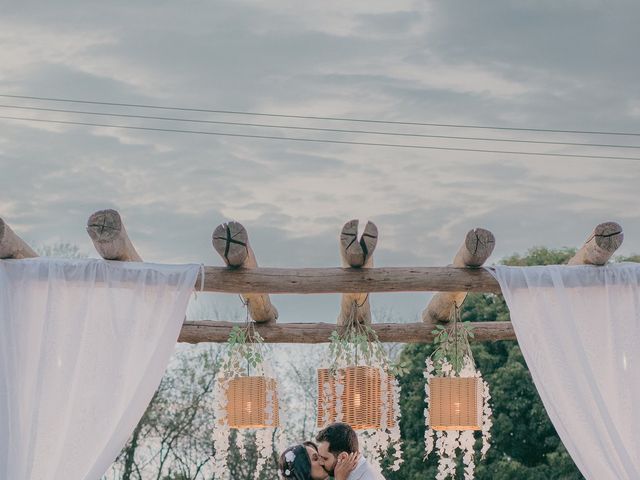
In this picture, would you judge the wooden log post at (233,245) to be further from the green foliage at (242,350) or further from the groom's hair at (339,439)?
the groom's hair at (339,439)

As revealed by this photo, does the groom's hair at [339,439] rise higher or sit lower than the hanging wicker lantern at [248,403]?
lower

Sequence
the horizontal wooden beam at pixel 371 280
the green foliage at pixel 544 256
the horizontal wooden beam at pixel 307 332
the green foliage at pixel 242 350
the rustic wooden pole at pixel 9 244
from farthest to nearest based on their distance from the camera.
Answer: the green foliage at pixel 544 256 < the horizontal wooden beam at pixel 307 332 < the green foliage at pixel 242 350 < the horizontal wooden beam at pixel 371 280 < the rustic wooden pole at pixel 9 244

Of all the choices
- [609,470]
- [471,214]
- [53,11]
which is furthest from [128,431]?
[471,214]

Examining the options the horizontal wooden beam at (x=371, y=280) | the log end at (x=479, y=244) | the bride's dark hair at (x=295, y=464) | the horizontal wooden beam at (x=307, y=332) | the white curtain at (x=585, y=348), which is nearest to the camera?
the bride's dark hair at (x=295, y=464)

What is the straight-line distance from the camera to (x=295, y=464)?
212 inches

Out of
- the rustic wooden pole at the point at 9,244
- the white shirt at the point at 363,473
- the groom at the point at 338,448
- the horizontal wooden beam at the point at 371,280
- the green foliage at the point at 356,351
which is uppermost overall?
the rustic wooden pole at the point at 9,244

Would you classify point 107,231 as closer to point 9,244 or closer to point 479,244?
point 9,244

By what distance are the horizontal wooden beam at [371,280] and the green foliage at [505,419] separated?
268 inches

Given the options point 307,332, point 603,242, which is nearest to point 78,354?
point 307,332

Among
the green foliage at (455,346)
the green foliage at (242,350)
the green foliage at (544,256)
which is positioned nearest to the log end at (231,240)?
the green foliage at (242,350)

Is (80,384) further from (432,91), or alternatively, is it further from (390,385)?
(432,91)

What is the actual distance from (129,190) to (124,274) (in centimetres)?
741

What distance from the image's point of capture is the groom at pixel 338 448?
5500mm

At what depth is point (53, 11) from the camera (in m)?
9.43
